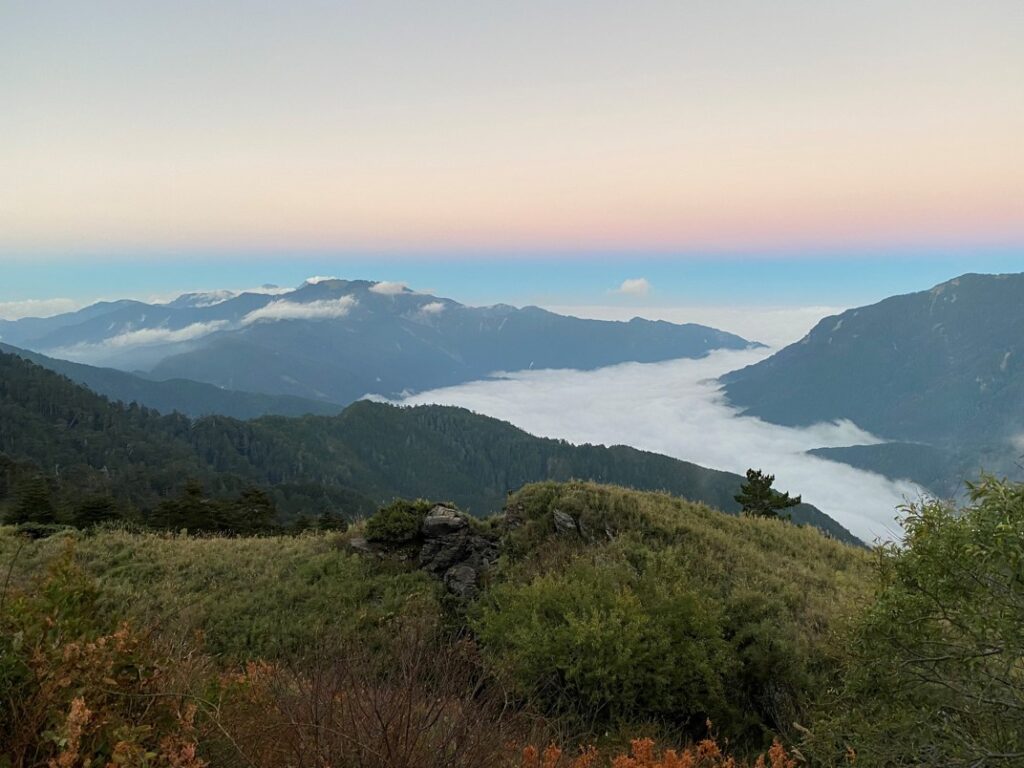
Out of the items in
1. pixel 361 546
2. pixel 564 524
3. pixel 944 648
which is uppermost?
pixel 944 648

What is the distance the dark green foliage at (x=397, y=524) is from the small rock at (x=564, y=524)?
4661 mm

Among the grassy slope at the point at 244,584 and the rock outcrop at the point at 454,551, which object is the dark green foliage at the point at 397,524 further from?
the grassy slope at the point at 244,584

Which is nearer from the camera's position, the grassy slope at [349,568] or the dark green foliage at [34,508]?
the grassy slope at [349,568]

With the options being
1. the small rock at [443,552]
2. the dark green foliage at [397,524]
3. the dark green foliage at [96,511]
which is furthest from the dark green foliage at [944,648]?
the dark green foliage at [96,511]

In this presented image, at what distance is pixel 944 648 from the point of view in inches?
251

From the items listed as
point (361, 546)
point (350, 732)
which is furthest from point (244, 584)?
point (350, 732)

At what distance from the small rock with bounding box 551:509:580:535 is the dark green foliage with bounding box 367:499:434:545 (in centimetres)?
466

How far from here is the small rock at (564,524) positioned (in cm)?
1744

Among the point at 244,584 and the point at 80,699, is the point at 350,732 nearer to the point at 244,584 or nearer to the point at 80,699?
the point at 80,699

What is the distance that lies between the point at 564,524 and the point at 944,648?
11759 mm

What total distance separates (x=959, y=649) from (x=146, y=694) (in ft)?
26.9

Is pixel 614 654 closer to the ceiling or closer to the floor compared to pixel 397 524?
closer to the ceiling

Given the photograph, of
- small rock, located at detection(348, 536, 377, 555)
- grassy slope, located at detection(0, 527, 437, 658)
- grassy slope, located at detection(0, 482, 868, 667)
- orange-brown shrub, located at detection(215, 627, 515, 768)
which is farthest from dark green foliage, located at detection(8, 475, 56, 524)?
orange-brown shrub, located at detection(215, 627, 515, 768)

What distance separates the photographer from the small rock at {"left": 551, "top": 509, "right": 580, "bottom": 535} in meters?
17.4
